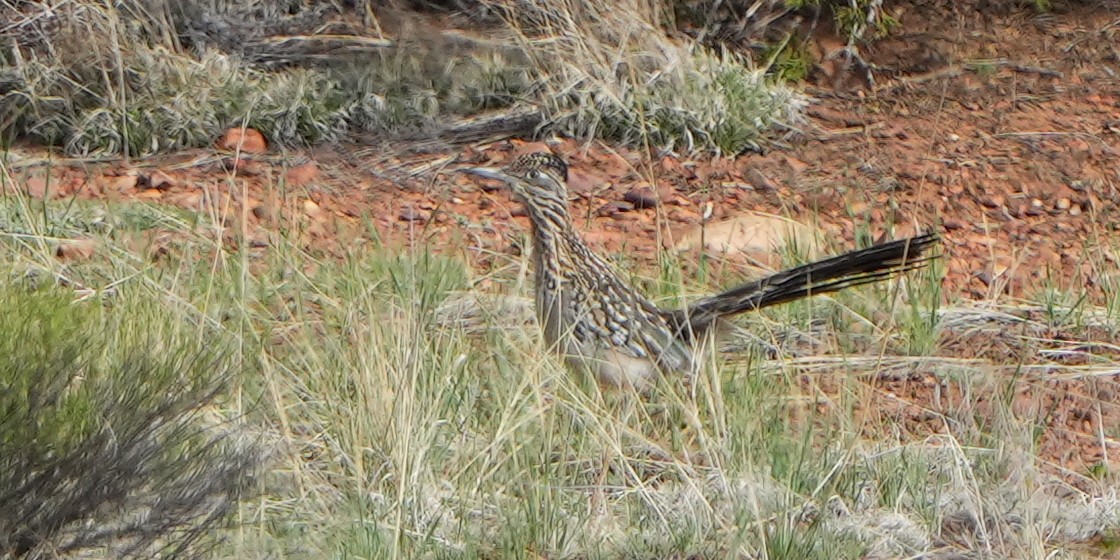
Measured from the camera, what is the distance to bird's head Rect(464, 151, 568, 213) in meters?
5.24

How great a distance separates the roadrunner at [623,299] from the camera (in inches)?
193

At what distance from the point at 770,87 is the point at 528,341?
3.35 m

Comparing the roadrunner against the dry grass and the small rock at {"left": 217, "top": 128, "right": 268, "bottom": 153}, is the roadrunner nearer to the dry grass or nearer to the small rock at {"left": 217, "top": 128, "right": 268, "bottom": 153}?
the dry grass

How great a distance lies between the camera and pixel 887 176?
7.28 m

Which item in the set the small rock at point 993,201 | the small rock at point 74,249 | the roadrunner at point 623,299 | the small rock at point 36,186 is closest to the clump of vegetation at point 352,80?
the small rock at point 36,186

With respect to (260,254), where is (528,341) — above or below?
above

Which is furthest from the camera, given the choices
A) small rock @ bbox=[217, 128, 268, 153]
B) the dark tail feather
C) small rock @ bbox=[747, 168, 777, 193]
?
small rock @ bbox=[217, 128, 268, 153]

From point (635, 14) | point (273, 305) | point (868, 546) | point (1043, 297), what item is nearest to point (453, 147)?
point (635, 14)

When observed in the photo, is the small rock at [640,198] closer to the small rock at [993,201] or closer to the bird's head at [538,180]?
the small rock at [993,201]

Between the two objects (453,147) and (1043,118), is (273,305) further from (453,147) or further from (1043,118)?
(1043,118)

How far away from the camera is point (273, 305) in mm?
5410

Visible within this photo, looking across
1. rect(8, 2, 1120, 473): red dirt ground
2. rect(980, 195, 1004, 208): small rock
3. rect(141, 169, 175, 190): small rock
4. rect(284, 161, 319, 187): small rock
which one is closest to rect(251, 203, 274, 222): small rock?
rect(8, 2, 1120, 473): red dirt ground

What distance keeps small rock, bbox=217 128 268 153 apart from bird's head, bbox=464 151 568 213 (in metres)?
2.29

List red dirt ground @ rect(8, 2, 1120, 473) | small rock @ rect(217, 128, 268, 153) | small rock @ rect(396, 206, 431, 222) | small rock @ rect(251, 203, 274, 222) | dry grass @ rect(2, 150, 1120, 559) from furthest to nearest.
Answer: small rock @ rect(217, 128, 268, 153) < small rock @ rect(396, 206, 431, 222) < red dirt ground @ rect(8, 2, 1120, 473) < small rock @ rect(251, 203, 274, 222) < dry grass @ rect(2, 150, 1120, 559)
